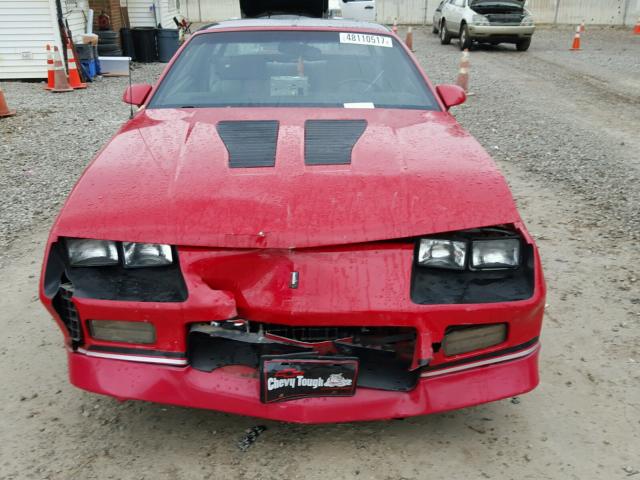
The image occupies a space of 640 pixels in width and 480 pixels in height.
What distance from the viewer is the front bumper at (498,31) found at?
1733 cm

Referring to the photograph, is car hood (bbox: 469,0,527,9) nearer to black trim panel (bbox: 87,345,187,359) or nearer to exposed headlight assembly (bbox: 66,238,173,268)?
exposed headlight assembly (bbox: 66,238,173,268)

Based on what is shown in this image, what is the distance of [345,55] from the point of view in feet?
12.6

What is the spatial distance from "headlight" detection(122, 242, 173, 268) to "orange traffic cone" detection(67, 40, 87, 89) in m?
11.0

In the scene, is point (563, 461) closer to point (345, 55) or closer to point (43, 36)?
point (345, 55)

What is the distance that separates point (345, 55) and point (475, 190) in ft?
5.55

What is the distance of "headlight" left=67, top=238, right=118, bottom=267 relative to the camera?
2.36 m

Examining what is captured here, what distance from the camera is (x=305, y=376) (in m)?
2.29

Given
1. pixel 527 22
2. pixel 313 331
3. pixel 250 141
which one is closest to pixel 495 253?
pixel 313 331

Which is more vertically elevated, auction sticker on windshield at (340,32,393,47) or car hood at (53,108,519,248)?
auction sticker on windshield at (340,32,393,47)

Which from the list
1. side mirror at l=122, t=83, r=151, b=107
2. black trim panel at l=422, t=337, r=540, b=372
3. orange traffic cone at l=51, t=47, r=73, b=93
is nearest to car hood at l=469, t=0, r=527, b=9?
orange traffic cone at l=51, t=47, r=73, b=93

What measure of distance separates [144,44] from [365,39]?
13874 millimetres

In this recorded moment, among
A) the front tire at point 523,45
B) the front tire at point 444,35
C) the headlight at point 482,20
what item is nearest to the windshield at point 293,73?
the headlight at point 482,20

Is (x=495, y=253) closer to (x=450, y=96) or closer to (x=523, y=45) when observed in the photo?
(x=450, y=96)

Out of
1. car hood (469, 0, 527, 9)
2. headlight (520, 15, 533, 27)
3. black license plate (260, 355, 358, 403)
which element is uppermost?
car hood (469, 0, 527, 9)
